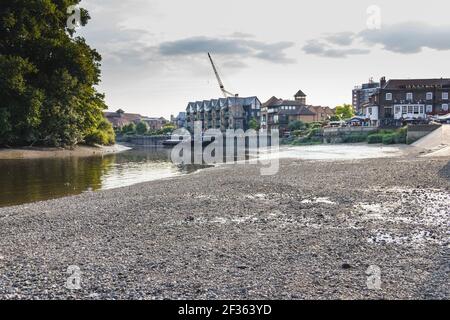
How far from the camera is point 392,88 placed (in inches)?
3588

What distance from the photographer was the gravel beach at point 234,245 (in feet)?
20.4

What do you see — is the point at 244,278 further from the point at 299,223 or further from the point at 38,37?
the point at 38,37

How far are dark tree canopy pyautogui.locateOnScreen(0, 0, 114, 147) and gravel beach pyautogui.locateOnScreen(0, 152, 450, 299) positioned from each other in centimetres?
2995

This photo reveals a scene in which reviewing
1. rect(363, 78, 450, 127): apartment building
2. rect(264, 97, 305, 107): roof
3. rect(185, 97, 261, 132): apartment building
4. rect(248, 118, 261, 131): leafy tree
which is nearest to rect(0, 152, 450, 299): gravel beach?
rect(363, 78, 450, 127): apartment building

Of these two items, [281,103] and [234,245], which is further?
[281,103]

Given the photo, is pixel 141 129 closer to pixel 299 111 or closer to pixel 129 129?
pixel 129 129

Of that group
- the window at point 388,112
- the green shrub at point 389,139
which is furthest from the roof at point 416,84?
the green shrub at point 389,139

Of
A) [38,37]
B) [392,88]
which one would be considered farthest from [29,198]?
[392,88]

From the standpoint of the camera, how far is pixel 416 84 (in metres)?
92.8

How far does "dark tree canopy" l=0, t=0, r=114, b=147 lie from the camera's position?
4081 centimetres

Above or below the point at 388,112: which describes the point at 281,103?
above

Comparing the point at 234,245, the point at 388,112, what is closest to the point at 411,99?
the point at 388,112

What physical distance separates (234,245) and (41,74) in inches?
1681

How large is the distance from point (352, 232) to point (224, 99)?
497 ft
